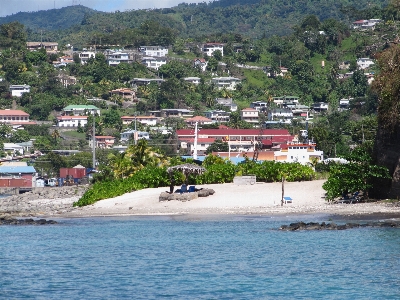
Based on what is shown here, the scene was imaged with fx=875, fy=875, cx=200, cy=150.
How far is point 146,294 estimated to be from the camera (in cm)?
2177

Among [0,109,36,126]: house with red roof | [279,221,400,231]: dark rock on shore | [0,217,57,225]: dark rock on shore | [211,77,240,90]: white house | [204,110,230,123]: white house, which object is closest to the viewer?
[279,221,400,231]: dark rock on shore

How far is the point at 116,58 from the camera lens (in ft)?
603

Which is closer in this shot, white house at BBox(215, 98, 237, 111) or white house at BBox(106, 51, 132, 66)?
→ white house at BBox(215, 98, 237, 111)

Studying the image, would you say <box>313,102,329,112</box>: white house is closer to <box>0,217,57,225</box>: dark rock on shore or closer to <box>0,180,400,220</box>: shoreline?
<box>0,180,400,220</box>: shoreline

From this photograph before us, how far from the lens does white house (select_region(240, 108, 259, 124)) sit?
148 metres

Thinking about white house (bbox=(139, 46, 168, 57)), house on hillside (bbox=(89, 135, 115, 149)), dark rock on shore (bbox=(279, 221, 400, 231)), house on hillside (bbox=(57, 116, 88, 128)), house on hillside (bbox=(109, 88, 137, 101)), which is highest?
white house (bbox=(139, 46, 168, 57))

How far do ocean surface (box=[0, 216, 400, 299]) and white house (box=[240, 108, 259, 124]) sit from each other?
364 ft

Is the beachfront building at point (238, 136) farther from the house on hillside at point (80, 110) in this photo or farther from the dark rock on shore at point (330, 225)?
the dark rock on shore at point (330, 225)

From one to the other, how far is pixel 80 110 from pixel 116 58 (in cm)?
3869

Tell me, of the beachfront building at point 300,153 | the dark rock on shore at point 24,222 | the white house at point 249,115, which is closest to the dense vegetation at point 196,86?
the white house at point 249,115

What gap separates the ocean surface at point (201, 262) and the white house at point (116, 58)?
147m

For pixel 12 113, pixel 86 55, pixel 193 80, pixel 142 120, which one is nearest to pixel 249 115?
pixel 142 120

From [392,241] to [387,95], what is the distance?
9041 millimetres

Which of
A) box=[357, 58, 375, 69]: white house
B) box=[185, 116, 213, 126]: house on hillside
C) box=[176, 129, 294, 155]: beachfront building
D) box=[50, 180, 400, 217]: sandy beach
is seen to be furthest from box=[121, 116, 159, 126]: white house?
box=[50, 180, 400, 217]: sandy beach
